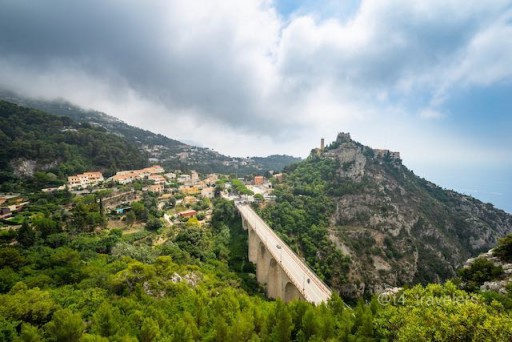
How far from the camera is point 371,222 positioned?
63.2 meters

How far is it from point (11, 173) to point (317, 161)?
82.1m

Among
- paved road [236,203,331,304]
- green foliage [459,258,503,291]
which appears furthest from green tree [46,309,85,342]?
green foliage [459,258,503,291]

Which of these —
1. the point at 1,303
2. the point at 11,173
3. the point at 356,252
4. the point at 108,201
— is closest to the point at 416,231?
the point at 356,252

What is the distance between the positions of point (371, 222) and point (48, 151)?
262 feet

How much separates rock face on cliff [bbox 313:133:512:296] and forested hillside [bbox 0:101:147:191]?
204 feet

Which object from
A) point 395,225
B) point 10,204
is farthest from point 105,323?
point 395,225

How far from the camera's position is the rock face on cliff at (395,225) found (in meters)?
54.0

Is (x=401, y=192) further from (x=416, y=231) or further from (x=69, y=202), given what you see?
(x=69, y=202)

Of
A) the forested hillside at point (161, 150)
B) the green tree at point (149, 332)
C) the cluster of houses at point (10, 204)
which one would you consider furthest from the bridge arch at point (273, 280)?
the forested hillside at point (161, 150)

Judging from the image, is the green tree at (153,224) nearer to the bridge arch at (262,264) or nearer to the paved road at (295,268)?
the paved road at (295,268)

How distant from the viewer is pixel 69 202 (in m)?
42.1

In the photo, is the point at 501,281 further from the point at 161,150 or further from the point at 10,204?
the point at 161,150

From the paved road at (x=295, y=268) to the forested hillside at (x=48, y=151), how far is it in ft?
141

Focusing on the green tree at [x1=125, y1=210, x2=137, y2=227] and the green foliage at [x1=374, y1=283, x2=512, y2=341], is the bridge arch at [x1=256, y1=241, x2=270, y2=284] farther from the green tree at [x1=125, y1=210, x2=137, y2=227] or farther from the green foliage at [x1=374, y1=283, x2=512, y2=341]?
the green foliage at [x1=374, y1=283, x2=512, y2=341]
